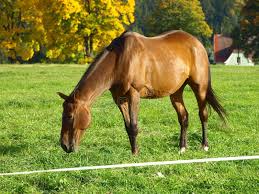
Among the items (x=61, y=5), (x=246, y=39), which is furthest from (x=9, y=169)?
(x=246, y=39)

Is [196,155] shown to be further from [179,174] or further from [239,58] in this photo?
[239,58]

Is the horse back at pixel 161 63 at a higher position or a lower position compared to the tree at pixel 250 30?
higher

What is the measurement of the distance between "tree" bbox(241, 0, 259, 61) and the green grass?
41.0 metres

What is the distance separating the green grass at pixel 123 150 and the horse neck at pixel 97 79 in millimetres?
1120

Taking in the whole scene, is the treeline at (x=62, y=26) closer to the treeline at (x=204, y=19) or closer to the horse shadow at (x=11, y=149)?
the treeline at (x=204, y=19)

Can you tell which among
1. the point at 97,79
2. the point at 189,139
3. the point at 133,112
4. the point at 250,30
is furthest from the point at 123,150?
the point at 250,30

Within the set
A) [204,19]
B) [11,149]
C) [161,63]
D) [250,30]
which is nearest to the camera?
[161,63]

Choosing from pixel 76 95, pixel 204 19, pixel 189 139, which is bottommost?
pixel 204 19

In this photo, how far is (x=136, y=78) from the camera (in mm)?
8102

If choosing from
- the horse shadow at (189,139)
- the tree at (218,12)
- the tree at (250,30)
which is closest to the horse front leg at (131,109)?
the horse shadow at (189,139)

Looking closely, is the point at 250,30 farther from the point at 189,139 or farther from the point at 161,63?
the point at 161,63

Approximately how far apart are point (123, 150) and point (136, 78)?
1492mm

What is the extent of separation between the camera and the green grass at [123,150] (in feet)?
21.6

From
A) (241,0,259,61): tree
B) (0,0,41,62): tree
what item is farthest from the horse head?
(241,0,259,61): tree
